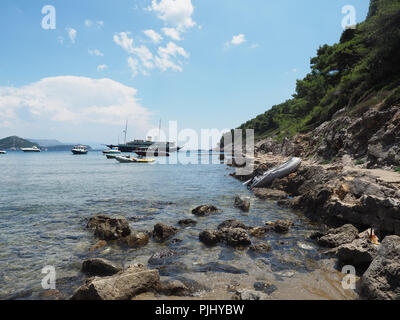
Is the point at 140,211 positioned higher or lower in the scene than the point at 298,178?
lower

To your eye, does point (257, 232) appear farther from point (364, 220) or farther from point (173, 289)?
point (173, 289)

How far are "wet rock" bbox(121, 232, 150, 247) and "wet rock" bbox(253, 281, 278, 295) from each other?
4.49 metres

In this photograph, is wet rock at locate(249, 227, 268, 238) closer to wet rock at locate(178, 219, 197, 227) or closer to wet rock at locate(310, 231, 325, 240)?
wet rock at locate(310, 231, 325, 240)

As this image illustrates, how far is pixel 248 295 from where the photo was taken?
16.1ft

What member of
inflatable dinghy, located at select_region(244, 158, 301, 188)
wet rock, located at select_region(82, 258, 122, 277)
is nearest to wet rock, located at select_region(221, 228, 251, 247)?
wet rock, located at select_region(82, 258, 122, 277)

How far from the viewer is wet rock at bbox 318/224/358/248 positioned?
24.9 ft

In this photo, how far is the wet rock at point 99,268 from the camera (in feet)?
20.3

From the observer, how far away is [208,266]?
6680 mm

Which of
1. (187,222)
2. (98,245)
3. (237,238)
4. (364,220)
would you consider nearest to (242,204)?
(187,222)

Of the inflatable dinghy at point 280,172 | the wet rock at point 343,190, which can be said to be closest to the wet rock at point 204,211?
the wet rock at point 343,190

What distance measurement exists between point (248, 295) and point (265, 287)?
80 cm
